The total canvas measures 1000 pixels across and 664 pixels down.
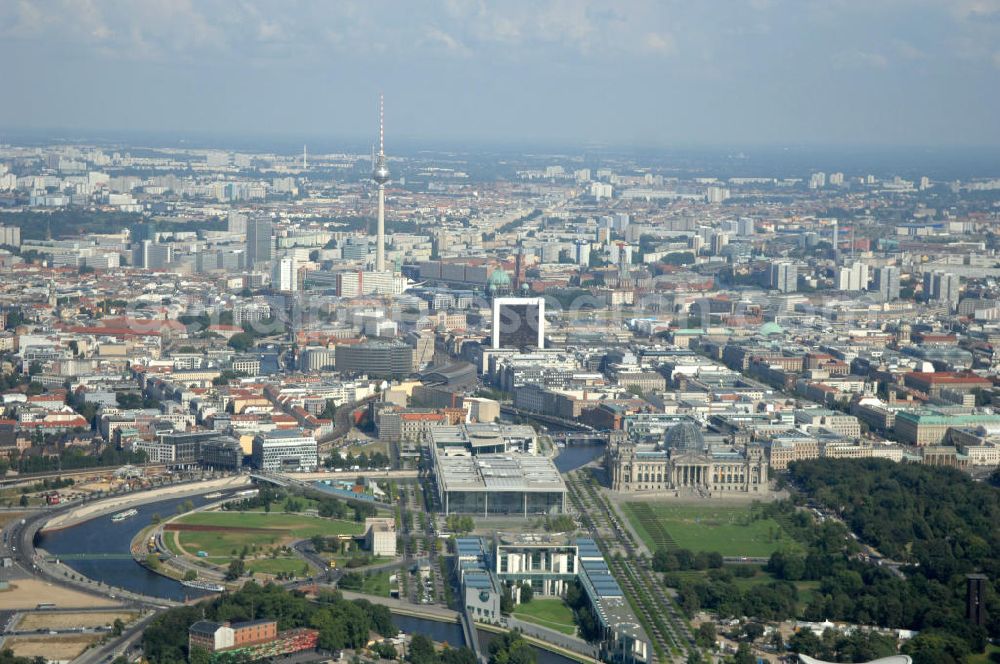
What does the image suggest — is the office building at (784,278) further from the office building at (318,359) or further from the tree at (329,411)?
the tree at (329,411)

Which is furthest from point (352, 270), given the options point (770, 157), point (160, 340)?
point (770, 157)

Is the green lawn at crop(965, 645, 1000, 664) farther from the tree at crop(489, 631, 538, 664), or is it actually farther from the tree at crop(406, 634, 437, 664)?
the tree at crop(406, 634, 437, 664)

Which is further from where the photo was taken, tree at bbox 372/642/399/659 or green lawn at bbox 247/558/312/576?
green lawn at bbox 247/558/312/576

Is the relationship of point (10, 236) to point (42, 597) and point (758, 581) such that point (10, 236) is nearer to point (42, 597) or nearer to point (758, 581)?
point (42, 597)

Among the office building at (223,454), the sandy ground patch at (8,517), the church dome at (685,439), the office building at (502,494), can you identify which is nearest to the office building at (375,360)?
the office building at (223,454)

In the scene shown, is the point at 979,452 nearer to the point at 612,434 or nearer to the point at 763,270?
the point at 612,434

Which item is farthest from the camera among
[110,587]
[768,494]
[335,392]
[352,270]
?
[352,270]

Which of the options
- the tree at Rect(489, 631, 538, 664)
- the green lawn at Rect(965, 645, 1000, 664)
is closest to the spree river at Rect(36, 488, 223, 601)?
the tree at Rect(489, 631, 538, 664)
